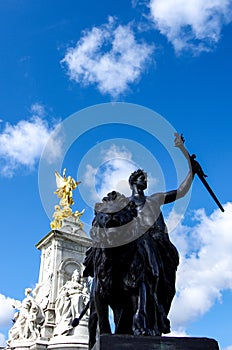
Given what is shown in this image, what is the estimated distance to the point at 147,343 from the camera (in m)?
4.62

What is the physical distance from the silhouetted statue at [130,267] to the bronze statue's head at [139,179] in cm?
54

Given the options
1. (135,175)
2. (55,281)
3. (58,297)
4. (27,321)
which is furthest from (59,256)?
(135,175)

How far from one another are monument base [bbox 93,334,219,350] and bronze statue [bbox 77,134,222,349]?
535 mm

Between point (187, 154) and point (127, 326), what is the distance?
9.15 feet

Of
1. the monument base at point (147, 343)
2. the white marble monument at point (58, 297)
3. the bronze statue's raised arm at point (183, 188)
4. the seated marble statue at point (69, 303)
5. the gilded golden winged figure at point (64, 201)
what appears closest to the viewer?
the monument base at point (147, 343)

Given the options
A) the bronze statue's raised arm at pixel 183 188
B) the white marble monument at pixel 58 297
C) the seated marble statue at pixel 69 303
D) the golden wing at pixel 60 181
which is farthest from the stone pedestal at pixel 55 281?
the bronze statue's raised arm at pixel 183 188

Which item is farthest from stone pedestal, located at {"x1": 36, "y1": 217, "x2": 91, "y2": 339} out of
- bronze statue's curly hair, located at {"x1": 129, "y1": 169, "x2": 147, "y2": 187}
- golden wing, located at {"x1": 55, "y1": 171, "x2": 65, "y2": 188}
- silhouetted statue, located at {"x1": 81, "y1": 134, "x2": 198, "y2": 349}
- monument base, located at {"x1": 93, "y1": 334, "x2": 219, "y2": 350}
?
monument base, located at {"x1": 93, "y1": 334, "x2": 219, "y2": 350}

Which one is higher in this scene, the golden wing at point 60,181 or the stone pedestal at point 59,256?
the golden wing at point 60,181

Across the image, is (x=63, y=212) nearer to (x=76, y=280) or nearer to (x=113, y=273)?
(x=76, y=280)

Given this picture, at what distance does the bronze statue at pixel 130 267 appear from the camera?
5.27 m

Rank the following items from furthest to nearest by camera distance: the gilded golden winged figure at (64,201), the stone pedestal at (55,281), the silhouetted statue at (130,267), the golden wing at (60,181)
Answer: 1. the golden wing at (60,181)
2. the gilded golden winged figure at (64,201)
3. the stone pedestal at (55,281)
4. the silhouetted statue at (130,267)

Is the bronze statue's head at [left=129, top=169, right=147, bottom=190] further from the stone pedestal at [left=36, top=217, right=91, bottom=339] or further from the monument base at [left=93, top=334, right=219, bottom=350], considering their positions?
the stone pedestal at [left=36, top=217, right=91, bottom=339]

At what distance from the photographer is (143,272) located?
562cm

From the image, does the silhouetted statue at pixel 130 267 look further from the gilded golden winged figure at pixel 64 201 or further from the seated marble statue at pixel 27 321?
the gilded golden winged figure at pixel 64 201
